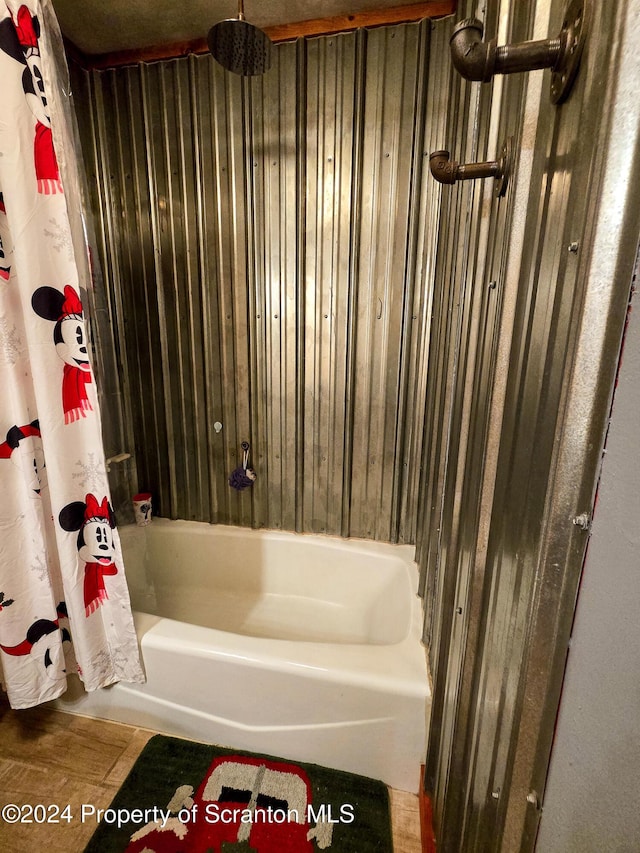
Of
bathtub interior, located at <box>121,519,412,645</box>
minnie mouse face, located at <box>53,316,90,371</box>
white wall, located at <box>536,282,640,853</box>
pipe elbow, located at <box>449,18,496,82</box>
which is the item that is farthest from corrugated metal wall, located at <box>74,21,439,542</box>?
white wall, located at <box>536,282,640,853</box>

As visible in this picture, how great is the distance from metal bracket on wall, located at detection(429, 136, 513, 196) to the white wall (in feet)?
1.33

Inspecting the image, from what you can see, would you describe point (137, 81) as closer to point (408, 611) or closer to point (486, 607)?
point (486, 607)

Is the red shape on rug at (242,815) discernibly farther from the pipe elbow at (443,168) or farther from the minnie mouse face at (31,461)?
the pipe elbow at (443,168)

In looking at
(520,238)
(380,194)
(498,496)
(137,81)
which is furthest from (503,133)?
(137,81)

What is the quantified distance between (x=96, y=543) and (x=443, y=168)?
4.11ft

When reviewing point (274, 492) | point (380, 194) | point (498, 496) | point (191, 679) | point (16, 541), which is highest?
point (380, 194)

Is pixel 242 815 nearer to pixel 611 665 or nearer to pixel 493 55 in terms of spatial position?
pixel 611 665

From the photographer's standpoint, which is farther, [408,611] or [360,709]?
[408,611]

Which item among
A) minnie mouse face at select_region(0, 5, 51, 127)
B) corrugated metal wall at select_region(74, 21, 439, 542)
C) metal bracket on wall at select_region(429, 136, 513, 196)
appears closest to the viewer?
metal bracket on wall at select_region(429, 136, 513, 196)

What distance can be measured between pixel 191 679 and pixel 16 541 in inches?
25.8

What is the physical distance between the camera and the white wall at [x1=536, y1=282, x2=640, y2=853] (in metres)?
0.28

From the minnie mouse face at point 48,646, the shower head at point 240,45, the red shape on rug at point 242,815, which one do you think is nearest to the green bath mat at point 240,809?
the red shape on rug at point 242,815

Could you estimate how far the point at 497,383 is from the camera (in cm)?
55

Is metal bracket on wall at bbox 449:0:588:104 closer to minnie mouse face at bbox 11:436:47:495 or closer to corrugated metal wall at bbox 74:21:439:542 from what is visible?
corrugated metal wall at bbox 74:21:439:542
